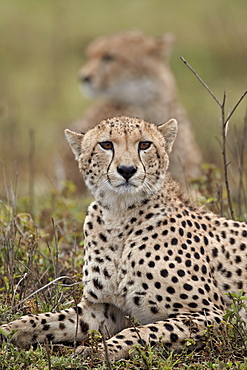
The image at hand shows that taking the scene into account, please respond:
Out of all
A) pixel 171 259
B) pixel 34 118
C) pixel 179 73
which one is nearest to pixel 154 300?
pixel 171 259

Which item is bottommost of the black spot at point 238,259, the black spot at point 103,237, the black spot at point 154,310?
the black spot at point 154,310

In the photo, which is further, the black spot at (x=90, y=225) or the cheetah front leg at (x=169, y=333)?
the black spot at (x=90, y=225)

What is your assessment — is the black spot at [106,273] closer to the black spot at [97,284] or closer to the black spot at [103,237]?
the black spot at [97,284]

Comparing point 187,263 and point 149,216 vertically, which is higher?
point 149,216

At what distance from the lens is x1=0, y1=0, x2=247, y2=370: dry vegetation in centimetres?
331

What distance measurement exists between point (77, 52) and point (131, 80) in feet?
33.2

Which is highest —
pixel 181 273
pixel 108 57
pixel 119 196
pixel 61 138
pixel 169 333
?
pixel 108 57

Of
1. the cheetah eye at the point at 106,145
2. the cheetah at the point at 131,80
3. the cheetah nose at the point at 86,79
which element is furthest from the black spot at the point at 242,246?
the cheetah nose at the point at 86,79

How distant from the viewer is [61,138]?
10.9 meters

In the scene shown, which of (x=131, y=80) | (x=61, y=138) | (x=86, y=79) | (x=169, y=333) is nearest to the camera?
(x=169, y=333)

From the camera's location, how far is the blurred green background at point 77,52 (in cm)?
1348

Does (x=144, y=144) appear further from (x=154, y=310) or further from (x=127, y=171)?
(x=154, y=310)

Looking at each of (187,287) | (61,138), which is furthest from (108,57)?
(187,287)

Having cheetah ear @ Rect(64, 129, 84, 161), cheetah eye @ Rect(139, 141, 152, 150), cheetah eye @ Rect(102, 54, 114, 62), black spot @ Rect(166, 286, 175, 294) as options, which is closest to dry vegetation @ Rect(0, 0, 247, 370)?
black spot @ Rect(166, 286, 175, 294)
